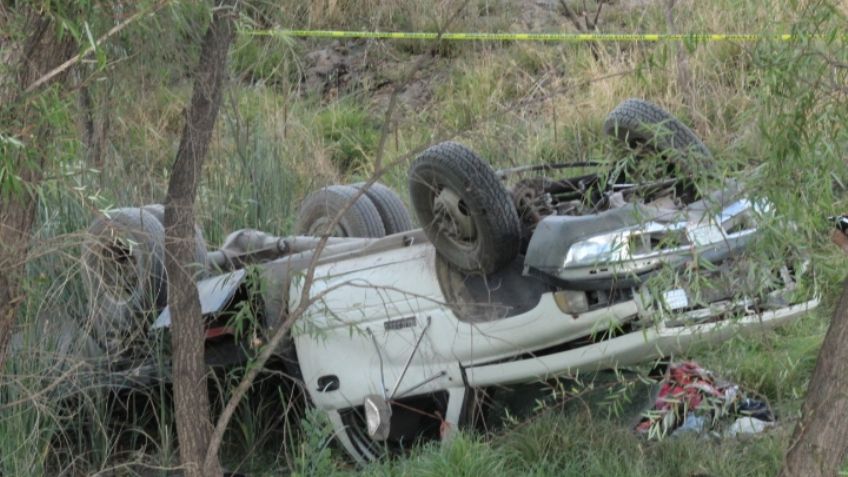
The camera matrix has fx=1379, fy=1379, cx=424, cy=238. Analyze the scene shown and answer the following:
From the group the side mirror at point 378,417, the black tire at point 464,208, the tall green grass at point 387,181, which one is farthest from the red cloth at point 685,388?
the side mirror at point 378,417

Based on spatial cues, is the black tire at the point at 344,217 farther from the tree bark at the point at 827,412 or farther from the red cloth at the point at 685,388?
the tree bark at the point at 827,412

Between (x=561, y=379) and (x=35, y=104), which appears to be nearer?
(x=35, y=104)

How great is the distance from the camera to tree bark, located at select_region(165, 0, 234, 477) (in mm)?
5305

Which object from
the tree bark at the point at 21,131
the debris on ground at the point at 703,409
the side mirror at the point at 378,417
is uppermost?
the tree bark at the point at 21,131

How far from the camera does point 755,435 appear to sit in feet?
18.1

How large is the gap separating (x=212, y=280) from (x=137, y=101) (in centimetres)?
102

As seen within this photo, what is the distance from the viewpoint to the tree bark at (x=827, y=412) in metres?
4.30

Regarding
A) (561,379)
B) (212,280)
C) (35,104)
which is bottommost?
(561,379)

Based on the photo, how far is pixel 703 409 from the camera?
5.37 m

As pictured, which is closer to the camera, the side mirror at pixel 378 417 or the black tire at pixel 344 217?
the side mirror at pixel 378 417

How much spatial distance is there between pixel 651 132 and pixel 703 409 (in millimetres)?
1107

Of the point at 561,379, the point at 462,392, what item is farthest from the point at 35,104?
the point at 561,379

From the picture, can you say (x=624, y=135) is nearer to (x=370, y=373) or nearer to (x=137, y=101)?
(x=370, y=373)

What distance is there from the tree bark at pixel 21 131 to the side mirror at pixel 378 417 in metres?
1.51
